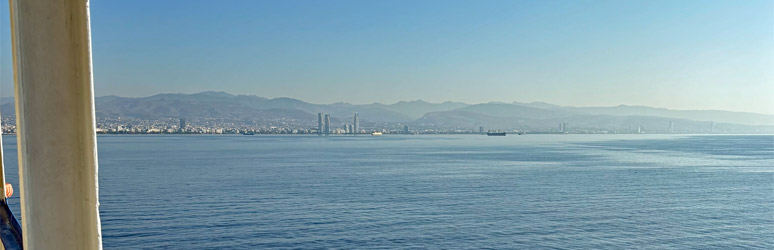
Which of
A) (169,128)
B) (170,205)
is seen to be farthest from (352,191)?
(169,128)

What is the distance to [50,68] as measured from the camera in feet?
3.49

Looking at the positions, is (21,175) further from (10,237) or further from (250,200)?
(250,200)

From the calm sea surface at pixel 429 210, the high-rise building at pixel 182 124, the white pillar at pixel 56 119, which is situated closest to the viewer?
the white pillar at pixel 56 119

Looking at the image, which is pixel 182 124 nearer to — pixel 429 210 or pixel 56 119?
pixel 429 210

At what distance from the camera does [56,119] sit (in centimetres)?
107

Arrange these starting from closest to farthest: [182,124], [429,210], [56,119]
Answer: [56,119] < [429,210] < [182,124]

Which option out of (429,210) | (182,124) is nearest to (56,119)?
(429,210)

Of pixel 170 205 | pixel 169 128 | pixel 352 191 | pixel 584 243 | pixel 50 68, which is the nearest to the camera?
pixel 50 68

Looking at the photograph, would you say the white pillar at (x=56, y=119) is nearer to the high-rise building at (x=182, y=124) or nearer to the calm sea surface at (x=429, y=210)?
the calm sea surface at (x=429, y=210)

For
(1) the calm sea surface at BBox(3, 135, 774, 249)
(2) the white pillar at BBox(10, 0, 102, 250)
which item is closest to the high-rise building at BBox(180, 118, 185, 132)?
(1) the calm sea surface at BBox(3, 135, 774, 249)

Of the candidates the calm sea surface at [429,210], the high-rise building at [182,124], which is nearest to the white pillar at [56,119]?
the calm sea surface at [429,210]

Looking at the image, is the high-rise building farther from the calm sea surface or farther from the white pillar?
the white pillar

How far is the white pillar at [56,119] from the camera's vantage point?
3.49 feet

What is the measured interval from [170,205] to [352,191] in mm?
8726
